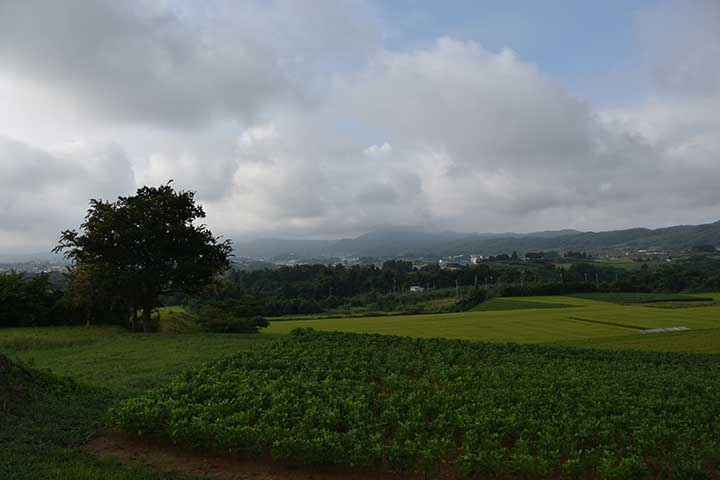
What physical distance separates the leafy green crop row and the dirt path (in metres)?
0.20

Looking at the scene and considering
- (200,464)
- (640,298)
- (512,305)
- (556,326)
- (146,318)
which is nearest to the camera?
(200,464)

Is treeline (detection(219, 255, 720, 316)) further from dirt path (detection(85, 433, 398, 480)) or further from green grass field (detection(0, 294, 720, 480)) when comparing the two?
dirt path (detection(85, 433, 398, 480))

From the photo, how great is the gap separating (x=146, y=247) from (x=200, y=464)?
820 inches

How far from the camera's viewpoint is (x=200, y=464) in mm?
7965

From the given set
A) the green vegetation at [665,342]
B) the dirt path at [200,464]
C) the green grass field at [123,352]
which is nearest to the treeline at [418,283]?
the green grass field at [123,352]

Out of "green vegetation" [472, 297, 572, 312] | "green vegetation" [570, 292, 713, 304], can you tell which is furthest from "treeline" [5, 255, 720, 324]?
"green vegetation" [472, 297, 572, 312]

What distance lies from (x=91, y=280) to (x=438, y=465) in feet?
78.7

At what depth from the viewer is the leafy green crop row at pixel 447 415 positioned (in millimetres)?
7598

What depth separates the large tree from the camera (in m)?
25.5

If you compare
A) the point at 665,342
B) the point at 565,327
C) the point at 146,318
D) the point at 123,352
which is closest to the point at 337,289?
the point at 565,327

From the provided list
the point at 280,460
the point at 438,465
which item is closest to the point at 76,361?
the point at 280,460

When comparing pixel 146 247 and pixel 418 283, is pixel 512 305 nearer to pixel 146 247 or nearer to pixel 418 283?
pixel 146 247

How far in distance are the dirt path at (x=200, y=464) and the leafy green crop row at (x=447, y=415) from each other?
202 mm

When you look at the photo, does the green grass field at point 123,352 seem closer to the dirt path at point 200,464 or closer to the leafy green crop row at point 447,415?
the dirt path at point 200,464
